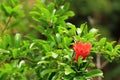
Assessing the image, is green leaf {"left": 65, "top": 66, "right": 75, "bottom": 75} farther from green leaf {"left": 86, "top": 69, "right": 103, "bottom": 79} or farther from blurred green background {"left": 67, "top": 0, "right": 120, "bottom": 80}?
blurred green background {"left": 67, "top": 0, "right": 120, "bottom": 80}

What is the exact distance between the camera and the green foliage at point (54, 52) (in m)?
1.45

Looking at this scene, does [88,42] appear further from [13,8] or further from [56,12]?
[13,8]

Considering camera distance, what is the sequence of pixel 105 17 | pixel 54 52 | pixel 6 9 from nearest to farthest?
pixel 54 52 < pixel 6 9 < pixel 105 17

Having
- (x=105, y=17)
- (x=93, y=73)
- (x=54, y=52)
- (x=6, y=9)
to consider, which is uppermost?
(x=105, y=17)

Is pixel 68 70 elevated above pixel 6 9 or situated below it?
below

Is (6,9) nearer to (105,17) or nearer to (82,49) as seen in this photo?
(82,49)

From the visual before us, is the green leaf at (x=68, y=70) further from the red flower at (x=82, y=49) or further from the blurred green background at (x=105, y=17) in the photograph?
the blurred green background at (x=105, y=17)

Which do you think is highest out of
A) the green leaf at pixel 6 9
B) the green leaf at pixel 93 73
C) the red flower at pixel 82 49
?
the green leaf at pixel 6 9

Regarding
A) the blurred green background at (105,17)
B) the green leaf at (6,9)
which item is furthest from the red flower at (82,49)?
the blurred green background at (105,17)

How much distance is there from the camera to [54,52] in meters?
1.50

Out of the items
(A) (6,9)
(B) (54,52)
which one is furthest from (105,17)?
(B) (54,52)

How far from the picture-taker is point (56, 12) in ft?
5.80

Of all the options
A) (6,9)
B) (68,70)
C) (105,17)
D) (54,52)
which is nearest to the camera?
→ (68,70)

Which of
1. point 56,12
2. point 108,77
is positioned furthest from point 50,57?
point 108,77
